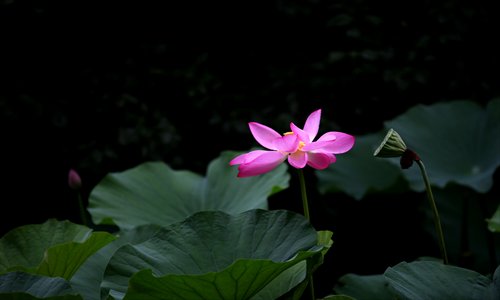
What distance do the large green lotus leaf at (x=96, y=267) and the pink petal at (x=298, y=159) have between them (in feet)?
1.38

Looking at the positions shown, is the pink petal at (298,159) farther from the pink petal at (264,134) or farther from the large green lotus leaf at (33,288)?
the large green lotus leaf at (33,288)

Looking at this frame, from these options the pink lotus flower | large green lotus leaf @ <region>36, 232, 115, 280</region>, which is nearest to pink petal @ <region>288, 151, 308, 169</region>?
the pink lotus flower

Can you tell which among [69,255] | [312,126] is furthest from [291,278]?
[69,255]

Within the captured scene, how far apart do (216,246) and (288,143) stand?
0.23m

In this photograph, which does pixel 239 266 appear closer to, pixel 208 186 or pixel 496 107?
pixel 208 186

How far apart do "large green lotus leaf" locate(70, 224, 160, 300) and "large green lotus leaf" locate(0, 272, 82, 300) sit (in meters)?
0.20

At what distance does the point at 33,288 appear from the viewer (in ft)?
3.29

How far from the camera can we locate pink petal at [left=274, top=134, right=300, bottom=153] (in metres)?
1.02

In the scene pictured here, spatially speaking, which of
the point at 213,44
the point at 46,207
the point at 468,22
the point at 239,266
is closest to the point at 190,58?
the point at 213,44

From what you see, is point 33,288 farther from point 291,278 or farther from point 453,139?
point 453,139

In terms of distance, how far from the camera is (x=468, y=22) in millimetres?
2299

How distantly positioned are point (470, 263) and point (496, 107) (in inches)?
19.7

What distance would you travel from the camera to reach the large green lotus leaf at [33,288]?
0.96m

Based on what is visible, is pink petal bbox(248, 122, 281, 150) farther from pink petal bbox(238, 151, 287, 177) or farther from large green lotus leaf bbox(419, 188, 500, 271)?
large green lotus leaf bbox(419, 188, 500, 271)
